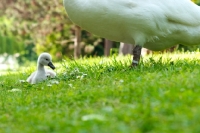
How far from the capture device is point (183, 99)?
3189 millimetres

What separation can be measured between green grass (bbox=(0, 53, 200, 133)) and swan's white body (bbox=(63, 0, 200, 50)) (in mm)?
650

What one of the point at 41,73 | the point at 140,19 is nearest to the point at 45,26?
the point at 41,73

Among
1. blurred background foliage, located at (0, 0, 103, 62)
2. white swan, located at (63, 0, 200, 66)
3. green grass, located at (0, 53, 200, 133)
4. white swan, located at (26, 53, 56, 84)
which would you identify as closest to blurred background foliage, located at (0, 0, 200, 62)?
blurred background foliage, located at (0, 0, 103, 62)

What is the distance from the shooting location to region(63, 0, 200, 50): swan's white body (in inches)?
220

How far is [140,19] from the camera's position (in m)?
5.62

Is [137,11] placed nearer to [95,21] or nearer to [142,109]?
[95,21]

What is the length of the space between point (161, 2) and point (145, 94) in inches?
95.1

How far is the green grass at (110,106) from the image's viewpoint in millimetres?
2754

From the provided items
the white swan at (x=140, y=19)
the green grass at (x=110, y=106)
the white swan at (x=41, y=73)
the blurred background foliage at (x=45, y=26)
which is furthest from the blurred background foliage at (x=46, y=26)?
the green grass at (x=110, y=106)

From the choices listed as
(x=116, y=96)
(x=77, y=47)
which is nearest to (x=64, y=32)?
(x=77, y=47)

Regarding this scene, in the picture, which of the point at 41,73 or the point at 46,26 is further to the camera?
the point at 46,26

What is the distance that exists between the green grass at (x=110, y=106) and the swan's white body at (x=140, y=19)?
2.13 ft

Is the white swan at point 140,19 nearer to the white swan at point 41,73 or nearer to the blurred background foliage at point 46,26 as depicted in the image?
the white swan at point 41,73

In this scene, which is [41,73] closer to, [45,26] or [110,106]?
[110,106]
